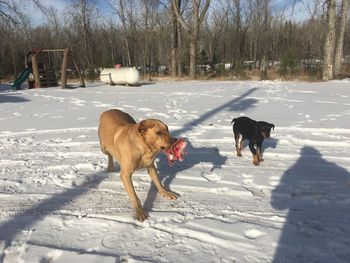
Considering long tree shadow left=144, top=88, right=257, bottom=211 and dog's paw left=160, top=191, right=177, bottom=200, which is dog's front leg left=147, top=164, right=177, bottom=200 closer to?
dog's paw left=160, top=191, right=177, bottom=200

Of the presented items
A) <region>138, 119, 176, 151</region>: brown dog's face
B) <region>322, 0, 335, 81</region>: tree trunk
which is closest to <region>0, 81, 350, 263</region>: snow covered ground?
<region>138, 119, 176, 151</region>: brown dog's face

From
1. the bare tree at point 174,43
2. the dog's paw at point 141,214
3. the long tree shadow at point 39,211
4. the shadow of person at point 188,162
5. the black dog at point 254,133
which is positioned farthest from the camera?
the bare tree at point 174,43

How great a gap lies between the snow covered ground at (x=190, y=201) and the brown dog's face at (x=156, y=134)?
2.40 ft

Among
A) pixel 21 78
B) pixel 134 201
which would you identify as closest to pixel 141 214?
pixel 134 201

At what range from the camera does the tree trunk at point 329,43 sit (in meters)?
19.3

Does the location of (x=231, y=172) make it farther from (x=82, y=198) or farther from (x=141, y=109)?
(x=141, y=109)

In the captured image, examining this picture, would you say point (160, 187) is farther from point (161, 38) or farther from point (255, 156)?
point (161, 38)

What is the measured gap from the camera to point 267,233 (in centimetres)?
330

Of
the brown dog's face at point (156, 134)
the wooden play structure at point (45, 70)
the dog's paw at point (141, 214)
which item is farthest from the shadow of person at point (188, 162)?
the wooden play structure at point (45, 70)

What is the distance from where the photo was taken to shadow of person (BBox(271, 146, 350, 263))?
302cm

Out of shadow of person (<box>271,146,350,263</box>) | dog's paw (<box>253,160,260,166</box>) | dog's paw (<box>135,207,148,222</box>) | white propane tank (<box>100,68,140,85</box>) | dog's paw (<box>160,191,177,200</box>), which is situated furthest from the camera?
white propane tank (<box>100,68,140,85</box>)

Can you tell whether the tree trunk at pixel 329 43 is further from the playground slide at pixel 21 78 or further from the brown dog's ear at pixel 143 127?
the brown dog's ear at pixel 143 127

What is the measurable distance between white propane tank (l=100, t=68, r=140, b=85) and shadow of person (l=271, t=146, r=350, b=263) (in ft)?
49.5

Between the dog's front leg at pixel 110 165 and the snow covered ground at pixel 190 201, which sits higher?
the dog's front leg at pixel 110 165
